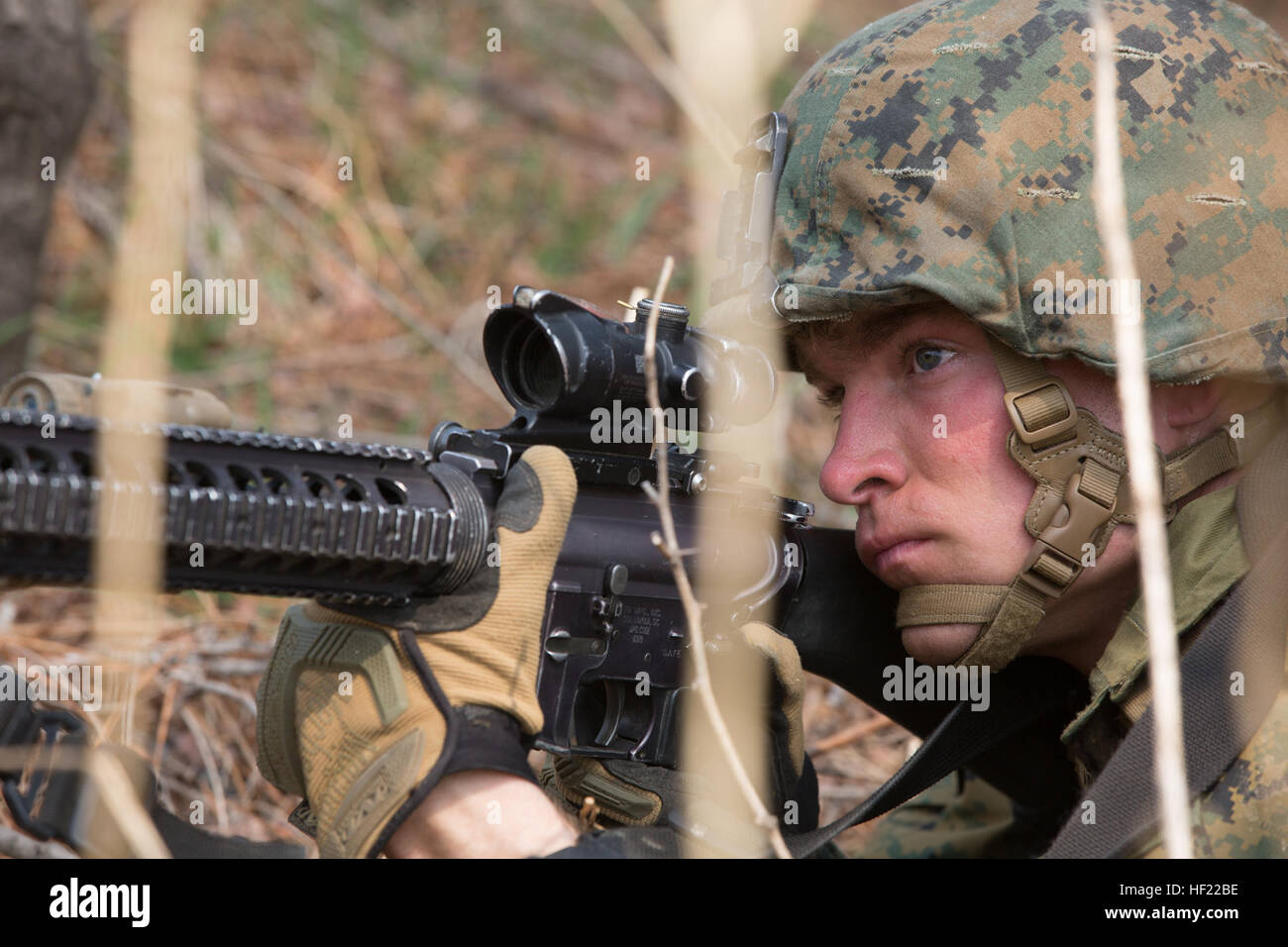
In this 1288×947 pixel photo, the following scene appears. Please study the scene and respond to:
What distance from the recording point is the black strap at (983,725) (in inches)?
104

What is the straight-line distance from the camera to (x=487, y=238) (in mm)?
5926

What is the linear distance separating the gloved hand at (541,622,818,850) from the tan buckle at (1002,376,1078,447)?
572mm

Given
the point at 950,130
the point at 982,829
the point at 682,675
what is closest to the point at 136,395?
the point at 682,675

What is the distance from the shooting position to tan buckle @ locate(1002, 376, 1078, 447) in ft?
7.75

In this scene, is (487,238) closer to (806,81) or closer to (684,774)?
(806,81)

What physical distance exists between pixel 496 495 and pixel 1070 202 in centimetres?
114

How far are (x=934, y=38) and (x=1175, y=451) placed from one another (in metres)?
0.90

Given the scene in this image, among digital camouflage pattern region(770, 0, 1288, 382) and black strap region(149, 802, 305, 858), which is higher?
digital camouflage pattern region(770, 0, 1288, 382)

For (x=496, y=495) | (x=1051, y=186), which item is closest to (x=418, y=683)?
(x=496, y=495)
